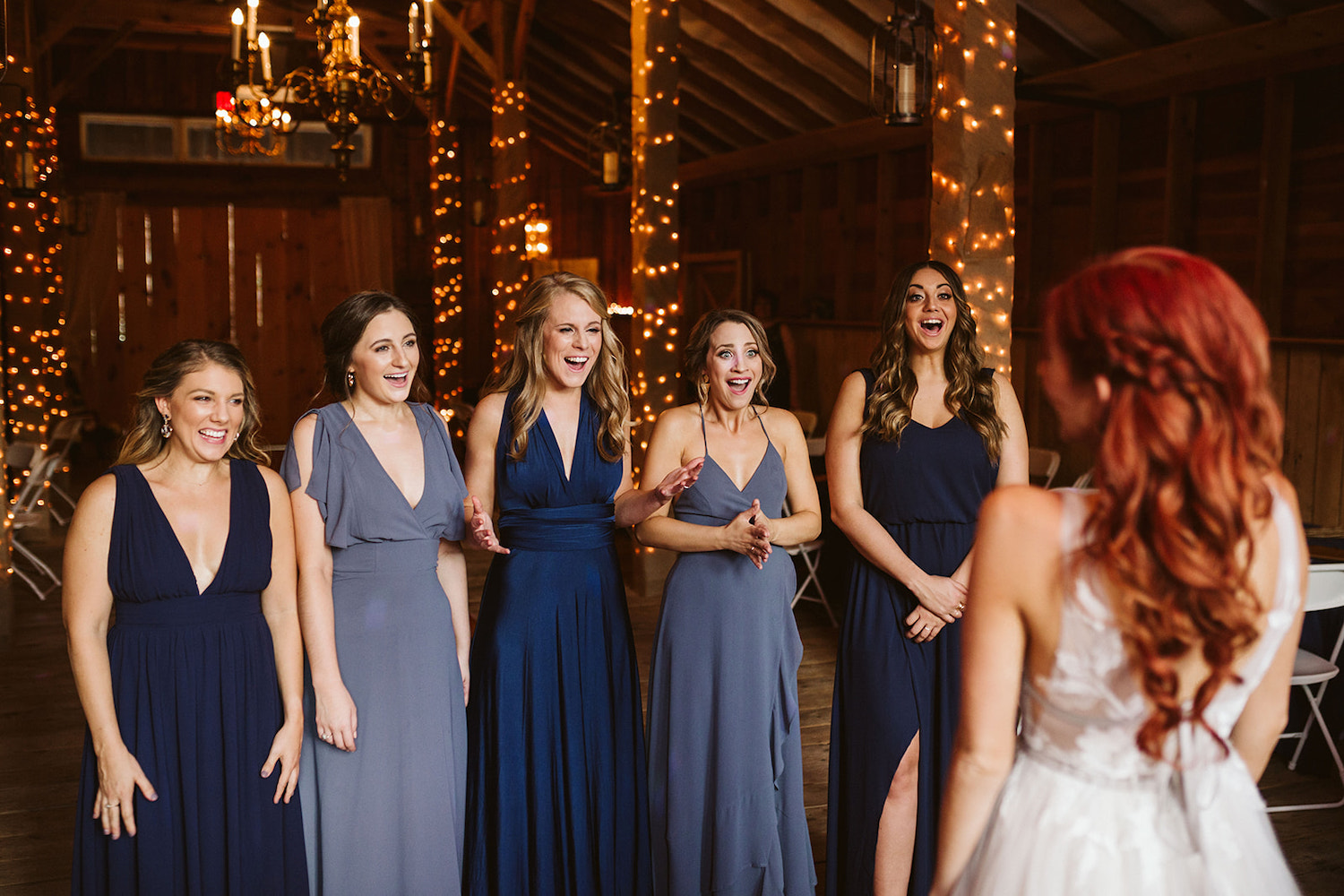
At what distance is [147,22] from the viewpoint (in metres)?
10.3

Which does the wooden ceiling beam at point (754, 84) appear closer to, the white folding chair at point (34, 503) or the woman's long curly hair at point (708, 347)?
the white folding chair at point (34, 503)

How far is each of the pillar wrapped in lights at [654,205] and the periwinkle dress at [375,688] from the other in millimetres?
3639

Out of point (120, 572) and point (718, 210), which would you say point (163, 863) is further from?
point (718, 210)

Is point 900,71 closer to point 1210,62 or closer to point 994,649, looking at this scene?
point 1210,62

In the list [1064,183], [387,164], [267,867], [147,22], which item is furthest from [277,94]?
[387,164]

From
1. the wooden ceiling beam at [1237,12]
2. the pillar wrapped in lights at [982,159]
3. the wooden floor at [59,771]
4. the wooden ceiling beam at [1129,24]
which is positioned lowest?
the wooden floor at [59,771]

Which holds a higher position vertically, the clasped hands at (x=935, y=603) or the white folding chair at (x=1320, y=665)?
the clasped hands at (x=935, y=603)

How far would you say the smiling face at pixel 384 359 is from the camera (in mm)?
2291

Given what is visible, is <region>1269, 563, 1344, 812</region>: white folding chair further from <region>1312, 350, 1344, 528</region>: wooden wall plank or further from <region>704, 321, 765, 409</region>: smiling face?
<region>1312, 350, 1344, 528</region>: wooden wall plank

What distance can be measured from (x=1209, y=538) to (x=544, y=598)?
5.20 feet

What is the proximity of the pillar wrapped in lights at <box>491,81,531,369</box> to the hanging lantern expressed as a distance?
4.27 metres

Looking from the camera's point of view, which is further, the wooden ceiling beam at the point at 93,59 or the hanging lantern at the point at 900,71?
the wooden ceiling beam at the point at 93,59

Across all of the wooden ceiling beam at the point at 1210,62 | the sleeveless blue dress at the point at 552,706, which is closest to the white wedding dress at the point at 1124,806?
the sleeveless blue dress at the point at 552,706

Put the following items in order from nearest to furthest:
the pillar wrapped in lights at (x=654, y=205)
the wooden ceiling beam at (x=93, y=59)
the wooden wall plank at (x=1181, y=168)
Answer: the pillar wrapped in lights at (x=654, y=205) < the wooden wall plank at (x=1181, y=168) < the wooden ceiling beam at (x=93, y=59)
